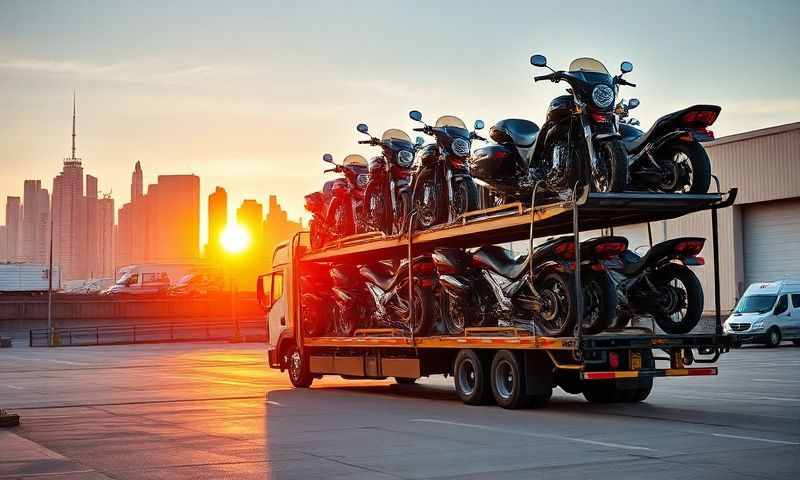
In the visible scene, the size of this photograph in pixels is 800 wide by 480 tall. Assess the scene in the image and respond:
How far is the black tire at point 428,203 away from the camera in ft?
61.7

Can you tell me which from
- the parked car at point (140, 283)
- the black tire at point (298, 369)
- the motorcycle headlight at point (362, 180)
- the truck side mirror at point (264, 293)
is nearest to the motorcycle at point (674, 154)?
the motorcycle headlight at point (362, 180)

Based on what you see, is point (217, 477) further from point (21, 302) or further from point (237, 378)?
point (21, 302)

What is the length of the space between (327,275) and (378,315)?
2800 mm

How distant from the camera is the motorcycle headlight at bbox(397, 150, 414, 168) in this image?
21000 millimetres

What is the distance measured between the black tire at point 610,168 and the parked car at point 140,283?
76233mm

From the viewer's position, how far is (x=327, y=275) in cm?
2358

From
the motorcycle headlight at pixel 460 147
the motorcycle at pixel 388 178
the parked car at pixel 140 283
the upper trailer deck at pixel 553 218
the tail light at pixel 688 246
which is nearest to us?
the upper trailer deck at pixel 553 218

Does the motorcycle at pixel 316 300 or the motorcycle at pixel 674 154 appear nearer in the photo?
the motorcycle at pixel 674 154

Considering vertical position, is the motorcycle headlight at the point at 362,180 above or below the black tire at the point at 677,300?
above

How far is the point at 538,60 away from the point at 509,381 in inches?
179

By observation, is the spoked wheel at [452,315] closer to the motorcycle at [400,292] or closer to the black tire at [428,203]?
the motorcycle at [400,292]

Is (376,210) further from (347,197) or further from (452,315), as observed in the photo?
(452,315)

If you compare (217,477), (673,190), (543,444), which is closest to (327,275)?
(673,190)

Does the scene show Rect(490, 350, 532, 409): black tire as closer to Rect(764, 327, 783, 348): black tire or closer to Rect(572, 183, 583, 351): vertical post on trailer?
Rect(572, 183, 583, 351): vertical post on trailer
